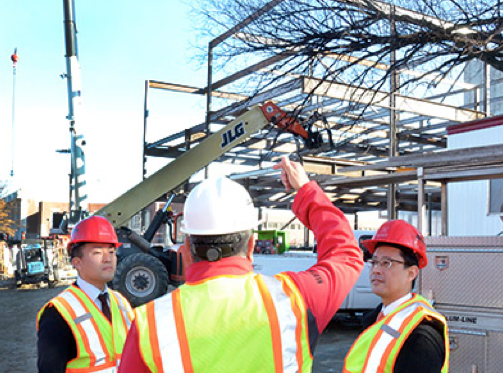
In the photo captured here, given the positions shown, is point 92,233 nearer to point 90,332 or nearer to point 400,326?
point 90,332

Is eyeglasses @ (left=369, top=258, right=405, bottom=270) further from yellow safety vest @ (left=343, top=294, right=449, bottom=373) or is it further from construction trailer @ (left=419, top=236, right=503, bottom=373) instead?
construction trailer @ (left=419, top=236, right=503, bottom=373)

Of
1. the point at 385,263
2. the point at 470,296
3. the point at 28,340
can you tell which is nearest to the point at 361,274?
the point at 470,296

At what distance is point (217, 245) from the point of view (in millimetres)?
1773

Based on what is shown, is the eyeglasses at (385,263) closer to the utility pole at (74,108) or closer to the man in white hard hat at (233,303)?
the man in white hard hat at (233,303)

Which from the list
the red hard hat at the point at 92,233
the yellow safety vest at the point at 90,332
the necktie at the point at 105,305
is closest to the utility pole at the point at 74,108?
the red hard hat at the point at 92,233

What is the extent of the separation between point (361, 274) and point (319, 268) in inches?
408

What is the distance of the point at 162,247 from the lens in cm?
1523

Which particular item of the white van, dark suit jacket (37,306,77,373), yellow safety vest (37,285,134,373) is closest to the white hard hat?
dark suit jacket (37,306,77,373)

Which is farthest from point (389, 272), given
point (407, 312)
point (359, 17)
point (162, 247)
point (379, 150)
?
point (379, 150)

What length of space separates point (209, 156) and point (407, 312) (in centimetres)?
1141

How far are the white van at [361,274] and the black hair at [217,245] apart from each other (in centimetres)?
959

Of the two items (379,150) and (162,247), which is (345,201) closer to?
(379,150)

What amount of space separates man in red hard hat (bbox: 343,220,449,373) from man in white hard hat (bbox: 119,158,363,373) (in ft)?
2.59

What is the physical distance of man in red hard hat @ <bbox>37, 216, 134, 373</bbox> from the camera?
111 inches
